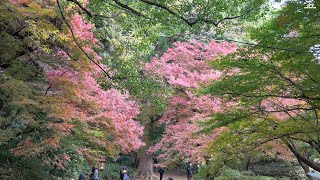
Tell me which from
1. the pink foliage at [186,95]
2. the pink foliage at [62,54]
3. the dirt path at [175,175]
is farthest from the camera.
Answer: the dirt path at [175,175]

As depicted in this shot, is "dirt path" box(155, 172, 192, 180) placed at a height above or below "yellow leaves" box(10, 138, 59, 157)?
above

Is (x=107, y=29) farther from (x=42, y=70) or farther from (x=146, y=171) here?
(x=146, y=171)

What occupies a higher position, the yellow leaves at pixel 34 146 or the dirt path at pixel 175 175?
the dirt path at pixel 175 175

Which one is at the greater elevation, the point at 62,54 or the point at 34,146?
the point at 62,54

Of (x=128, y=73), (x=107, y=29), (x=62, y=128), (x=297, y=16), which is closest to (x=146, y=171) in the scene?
(x=107, y=29)

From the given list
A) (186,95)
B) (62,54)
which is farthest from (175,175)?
(62,54)

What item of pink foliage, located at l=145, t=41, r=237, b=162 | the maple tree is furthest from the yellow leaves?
pink foliage, located at l=145, t=41, r=237, b=162

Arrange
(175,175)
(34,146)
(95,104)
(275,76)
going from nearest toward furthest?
1. (275,76)
2. (34,146)
3. (95,104)
4. (175,175)

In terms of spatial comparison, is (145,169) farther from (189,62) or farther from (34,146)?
(34,146)

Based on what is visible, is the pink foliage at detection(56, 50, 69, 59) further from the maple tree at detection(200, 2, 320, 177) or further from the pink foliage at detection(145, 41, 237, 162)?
the maple tree at detection(200, 2, 320, 177)

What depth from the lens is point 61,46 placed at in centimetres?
884

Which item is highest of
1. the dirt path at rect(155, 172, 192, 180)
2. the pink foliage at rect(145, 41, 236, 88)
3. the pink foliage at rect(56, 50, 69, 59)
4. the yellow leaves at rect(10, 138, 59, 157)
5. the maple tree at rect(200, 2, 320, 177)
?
the pink foliage at rect(145, 41, 236, 88)

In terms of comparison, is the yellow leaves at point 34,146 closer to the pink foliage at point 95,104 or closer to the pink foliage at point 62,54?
the pink foliage at point 95,104

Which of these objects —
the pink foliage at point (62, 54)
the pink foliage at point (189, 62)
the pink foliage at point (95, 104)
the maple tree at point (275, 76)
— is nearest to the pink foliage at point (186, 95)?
the pink foliage at point (189, 62)
